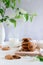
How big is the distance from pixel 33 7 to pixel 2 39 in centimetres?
48

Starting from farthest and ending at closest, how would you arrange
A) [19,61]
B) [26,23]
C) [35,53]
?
[26,23], [35,53], [19,61]

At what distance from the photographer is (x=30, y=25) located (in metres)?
1.89

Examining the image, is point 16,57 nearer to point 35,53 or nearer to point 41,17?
point 35,53

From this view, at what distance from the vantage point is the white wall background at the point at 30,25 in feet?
6.11

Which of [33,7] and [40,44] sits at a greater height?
[33,7]

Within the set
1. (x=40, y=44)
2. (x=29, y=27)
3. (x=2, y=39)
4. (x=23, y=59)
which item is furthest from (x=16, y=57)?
(x=29, y=27)

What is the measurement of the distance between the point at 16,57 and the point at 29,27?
2.59ft

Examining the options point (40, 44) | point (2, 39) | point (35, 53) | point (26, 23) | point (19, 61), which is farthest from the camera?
point (26, 23)

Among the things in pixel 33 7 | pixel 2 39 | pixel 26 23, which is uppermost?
pixel 33 7

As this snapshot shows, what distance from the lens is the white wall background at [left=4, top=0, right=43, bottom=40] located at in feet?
6.11

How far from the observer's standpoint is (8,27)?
1.93 metres

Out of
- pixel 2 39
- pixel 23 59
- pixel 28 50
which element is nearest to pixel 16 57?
pixel 23 59

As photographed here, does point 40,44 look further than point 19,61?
Yes

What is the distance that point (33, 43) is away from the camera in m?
1.27
